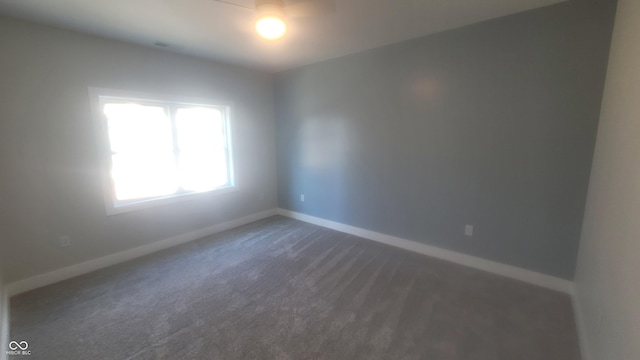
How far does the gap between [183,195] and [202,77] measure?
1.67m

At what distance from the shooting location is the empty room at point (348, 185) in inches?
68.0

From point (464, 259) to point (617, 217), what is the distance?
163cm

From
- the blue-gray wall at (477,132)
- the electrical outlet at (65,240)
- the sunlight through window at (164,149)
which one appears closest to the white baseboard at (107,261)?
the electrical outlet at (65,240)

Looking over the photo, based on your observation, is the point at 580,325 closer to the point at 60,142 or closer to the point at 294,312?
the point at 294,312

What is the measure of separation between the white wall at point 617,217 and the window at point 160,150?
404cm

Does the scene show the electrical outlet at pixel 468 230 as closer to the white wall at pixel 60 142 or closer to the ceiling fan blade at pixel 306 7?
the ceiling fan blade at pixel 306 7

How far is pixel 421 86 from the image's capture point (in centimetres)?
286

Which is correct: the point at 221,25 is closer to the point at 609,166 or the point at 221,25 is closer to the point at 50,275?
the point at 50,275

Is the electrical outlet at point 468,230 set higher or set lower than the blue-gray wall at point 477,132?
lower

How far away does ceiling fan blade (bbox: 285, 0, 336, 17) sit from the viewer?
67.4 inches

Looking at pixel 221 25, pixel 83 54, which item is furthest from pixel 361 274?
pixel 83 54

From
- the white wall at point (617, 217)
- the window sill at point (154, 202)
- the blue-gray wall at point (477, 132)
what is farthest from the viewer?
the window sill at point (154, 202)

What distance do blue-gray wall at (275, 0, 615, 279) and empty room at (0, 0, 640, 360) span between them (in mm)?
19

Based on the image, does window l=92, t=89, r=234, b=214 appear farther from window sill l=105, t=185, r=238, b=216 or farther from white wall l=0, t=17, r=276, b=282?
white wall l=0, t=17, r=276, b=282
